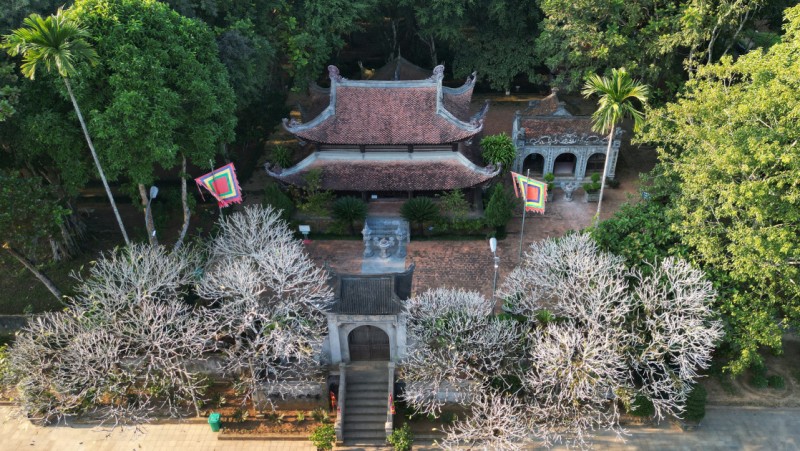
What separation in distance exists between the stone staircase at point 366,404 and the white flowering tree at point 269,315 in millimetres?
1869

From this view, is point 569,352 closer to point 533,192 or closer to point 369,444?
point 369,444

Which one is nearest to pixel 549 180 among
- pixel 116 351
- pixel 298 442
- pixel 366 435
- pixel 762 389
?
pixel 762 389

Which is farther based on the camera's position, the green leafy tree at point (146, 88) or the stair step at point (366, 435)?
the green leafy tree at point (146, 88)

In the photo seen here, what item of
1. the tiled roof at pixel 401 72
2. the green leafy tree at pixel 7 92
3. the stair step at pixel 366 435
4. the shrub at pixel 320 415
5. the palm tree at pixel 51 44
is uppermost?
the palm tree at pixel 51 44

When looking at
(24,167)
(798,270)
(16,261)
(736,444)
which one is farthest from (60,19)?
(736,444)

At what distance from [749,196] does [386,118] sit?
21778mm

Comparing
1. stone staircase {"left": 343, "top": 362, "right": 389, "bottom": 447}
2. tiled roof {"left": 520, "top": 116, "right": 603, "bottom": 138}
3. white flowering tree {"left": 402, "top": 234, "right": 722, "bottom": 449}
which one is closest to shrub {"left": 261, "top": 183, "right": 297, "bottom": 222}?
stone staircase {"left": 343, "top": 362, "right": 389, "bottom": 447}

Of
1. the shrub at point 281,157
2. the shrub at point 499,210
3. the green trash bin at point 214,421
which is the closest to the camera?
the green trash bin at point 214,421

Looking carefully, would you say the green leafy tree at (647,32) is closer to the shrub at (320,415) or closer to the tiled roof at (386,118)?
the tiled roof at (386,118)

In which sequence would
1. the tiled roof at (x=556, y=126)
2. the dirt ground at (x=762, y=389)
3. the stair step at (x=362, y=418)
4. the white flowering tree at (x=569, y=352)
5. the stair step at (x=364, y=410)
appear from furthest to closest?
the tiled roof at (x=556, y=126), the dirt ground at (x=762, y=389), the stair step at (x=364, y=410), the stair step at (x=362, y=418), the white flowering tree at (x=569, y=352)

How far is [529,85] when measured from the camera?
5744 cm

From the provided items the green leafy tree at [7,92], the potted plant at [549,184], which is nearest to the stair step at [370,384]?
the green leafy tree at [7,92]

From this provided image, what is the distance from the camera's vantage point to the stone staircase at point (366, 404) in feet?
85.9

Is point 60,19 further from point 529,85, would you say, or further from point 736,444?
point 529,85
